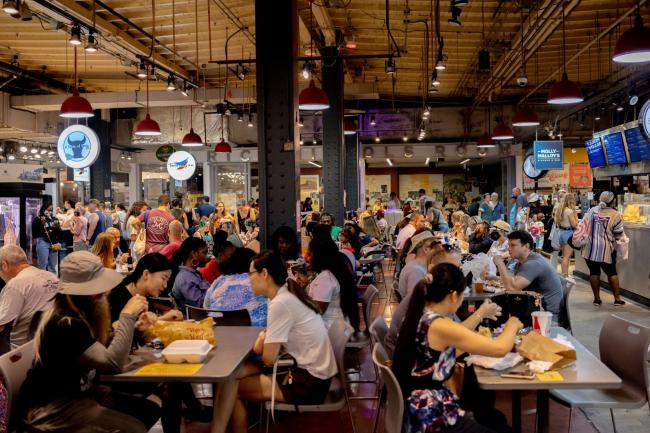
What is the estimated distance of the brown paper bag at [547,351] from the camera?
11.1 ft

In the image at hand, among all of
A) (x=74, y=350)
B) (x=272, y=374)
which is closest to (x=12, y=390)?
(x=74, y=350)

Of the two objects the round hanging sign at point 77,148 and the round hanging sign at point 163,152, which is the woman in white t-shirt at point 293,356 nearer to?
the round hanging sign at point 77,148

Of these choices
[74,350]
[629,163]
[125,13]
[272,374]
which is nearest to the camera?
[74,350]

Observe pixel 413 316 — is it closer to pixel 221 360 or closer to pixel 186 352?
pixel 221 360

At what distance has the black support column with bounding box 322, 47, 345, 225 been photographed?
14102 millimetres

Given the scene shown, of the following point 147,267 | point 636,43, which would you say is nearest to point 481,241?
point 636,43

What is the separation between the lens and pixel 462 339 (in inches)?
123

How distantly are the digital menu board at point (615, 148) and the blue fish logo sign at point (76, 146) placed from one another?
11.7 metres

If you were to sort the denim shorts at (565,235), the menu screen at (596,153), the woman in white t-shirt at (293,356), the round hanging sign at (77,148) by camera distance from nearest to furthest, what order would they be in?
the woman in white t-shirt at (293,356) → the round hanging sign at (77,148) → the denim shorts at (565,235) → the menu screen at (596,153)

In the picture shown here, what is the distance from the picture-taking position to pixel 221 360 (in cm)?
356

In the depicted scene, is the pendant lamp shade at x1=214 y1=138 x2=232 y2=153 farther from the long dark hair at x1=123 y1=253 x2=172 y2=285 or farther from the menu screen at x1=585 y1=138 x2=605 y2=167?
the long dark hair at x1=123 y1=253 x2=172 y2=285

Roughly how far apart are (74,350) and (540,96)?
2180 cm

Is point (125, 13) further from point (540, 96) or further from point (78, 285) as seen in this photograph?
point (540, 96)

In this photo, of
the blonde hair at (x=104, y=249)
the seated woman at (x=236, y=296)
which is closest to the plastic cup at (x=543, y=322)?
the seated woman at (x=236, y=296)
